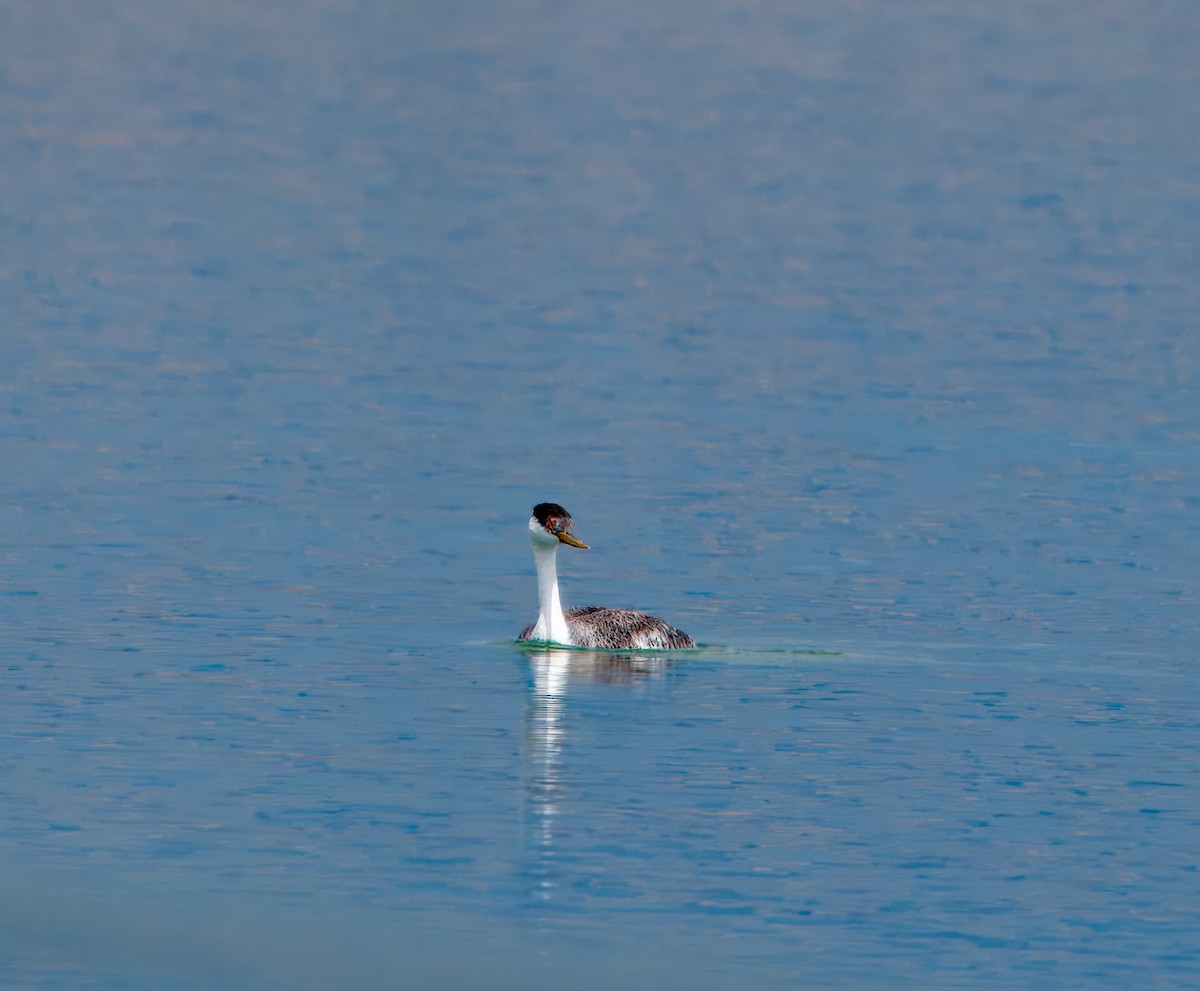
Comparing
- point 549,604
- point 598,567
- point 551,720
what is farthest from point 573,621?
point 551,720

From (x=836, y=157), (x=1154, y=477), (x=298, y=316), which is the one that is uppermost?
(x=836, y=157)

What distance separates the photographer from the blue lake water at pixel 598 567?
16062 mm

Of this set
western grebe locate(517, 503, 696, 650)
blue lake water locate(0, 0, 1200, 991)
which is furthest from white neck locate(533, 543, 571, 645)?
blue lake water locate(0, 0, 1200, 991)

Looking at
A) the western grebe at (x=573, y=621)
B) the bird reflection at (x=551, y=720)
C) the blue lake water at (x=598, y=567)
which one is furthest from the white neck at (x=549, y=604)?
the blue lake water at (x=598, y=567)

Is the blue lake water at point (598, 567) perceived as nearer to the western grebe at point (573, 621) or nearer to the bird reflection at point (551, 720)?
the bird reflection at point (551, 720)

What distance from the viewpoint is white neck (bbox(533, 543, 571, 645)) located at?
23.5 metres

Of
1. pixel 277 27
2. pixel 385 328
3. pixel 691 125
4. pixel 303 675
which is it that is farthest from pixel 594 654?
pixel 277 27

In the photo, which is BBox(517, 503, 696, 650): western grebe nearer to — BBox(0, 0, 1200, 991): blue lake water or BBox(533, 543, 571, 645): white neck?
BBox(533, 543, 571, 645): white neck

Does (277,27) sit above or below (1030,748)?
above

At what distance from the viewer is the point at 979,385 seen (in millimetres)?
36750

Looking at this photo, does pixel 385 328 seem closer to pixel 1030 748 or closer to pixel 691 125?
pixel 1030 748

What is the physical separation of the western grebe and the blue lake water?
26 centimetres

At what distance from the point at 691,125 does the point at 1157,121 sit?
10.9m

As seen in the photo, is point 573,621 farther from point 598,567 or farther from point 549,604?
point 598,567
